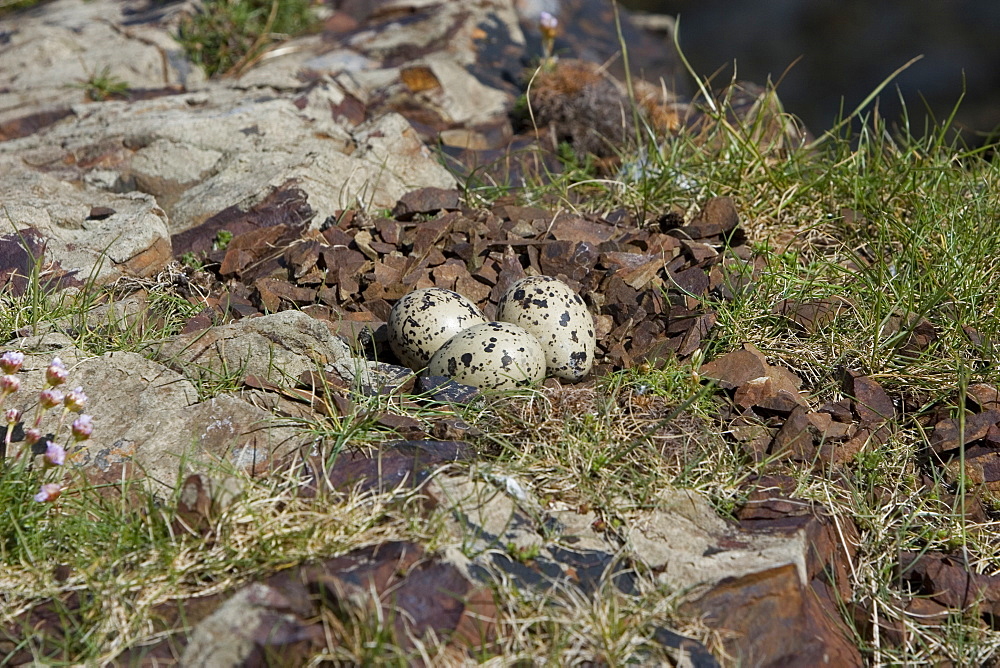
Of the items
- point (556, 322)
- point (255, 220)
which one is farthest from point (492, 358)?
point (255, 220)

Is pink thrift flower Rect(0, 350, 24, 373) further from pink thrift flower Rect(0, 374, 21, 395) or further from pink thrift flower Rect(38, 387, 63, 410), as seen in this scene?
pink thrift flower Rect(38, 387, 63, 410)

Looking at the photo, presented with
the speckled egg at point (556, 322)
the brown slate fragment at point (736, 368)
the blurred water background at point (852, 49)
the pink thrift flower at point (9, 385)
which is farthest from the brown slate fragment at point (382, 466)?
the blurred water background at point (852, 49)

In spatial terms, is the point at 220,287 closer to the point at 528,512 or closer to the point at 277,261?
the point at 277,261

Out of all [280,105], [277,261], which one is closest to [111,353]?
[277,261]


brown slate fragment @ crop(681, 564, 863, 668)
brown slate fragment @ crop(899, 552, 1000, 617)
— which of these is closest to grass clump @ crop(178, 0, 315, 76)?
brown slate fragment @ crop(681, 564, 863, 668)

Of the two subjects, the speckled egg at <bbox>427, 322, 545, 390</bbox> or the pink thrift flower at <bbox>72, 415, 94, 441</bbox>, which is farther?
the speckled egg at <bbox>427, 322, 545, 390</bbox>

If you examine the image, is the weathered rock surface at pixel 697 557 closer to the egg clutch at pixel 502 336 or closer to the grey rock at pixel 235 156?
the egg clutch at pixel 502 336
